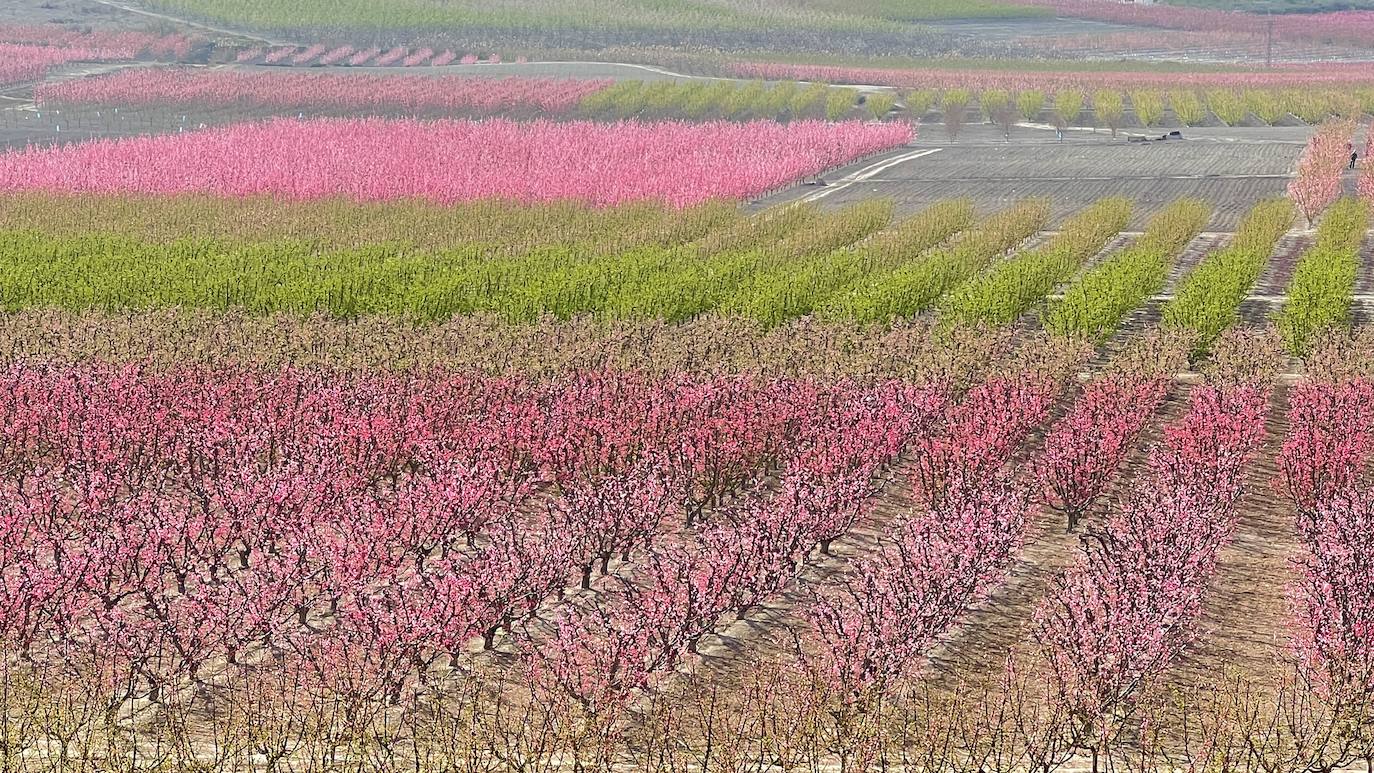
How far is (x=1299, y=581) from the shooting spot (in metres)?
12.6

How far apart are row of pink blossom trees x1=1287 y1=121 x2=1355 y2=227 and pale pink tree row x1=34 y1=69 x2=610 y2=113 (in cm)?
3187

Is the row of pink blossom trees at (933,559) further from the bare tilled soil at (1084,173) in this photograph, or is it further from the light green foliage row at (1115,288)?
the bare tilled soil at (1084,173)

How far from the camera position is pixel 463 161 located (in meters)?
46.7

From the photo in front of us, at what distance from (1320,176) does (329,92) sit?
151 feet

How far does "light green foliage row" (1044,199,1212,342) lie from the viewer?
841 inches

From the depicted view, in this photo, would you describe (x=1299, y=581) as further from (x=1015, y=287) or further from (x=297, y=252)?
(x=297, y=252)

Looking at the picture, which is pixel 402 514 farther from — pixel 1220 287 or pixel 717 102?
pixel 717 102

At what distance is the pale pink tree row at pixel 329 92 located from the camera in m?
71.0

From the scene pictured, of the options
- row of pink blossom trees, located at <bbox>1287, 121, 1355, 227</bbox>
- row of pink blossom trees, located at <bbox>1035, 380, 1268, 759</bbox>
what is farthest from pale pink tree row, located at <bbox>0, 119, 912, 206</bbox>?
row of pink blossom trees, located at <bbox>1035, 380, 1268, 759</bbox>

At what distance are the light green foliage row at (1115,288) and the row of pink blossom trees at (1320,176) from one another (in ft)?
14.9

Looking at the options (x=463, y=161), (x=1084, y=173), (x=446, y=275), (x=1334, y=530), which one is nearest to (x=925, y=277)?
(x=446, y=275)

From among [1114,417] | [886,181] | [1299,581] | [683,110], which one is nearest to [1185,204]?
[886,181]

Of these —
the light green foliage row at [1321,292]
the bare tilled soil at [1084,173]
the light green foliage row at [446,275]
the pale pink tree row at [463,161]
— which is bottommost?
the bare tilled soil at [1084,173]

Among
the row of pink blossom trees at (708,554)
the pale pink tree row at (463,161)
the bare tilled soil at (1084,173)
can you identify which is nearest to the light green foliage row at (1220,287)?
the bare tilled soil at (1084,173)
